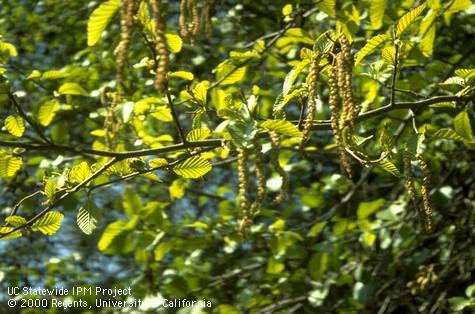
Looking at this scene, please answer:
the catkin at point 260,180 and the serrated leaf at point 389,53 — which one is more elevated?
the serrated leaf at point 389,53

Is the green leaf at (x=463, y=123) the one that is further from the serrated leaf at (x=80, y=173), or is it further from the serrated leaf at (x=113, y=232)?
the serrated leaf at (x=113, y=232)

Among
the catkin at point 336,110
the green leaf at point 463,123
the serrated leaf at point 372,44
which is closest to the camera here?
the catkin at point 336,110

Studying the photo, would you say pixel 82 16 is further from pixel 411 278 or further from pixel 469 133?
pixel 469 133

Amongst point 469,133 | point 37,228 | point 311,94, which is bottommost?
point 37,228

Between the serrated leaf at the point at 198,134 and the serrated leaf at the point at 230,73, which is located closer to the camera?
the serrated leaf at the point at 198,134

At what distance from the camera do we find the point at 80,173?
1765 mm

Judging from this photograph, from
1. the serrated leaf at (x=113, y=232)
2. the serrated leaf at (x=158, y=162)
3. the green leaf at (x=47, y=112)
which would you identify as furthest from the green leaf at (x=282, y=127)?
the serrated leaf at (x=113, y=232)

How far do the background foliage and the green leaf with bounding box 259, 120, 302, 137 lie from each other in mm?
73

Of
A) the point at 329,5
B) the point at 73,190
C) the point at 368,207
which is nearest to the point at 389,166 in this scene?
the point at 329,5

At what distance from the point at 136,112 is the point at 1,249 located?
122 inches

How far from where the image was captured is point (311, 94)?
142 cm

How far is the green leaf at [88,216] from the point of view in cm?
186

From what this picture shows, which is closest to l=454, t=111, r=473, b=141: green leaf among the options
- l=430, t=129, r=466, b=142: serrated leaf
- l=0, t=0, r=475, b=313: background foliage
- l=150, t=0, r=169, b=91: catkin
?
l=0, t=0, r=475, b=313: background foliage

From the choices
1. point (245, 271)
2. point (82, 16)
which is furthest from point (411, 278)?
point (82, 16)
